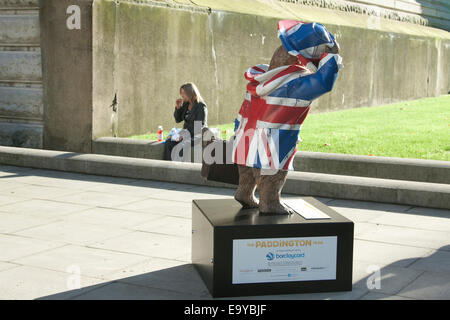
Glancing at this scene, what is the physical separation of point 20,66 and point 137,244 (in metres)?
7.55

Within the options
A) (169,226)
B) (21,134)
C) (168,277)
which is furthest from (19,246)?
(21,134)

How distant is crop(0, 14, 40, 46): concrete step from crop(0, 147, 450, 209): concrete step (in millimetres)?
2352

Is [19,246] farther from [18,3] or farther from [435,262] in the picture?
[18,3]

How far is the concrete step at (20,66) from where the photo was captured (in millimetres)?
12781

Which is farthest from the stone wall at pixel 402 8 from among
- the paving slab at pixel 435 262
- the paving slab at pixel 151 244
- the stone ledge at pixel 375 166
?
the paving slab at pixel 435 262

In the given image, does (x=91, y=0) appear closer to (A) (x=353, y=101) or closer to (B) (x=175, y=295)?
(B) (x=175, y=295)

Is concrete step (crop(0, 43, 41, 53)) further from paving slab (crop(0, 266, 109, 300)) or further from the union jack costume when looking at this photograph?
the union jack costume

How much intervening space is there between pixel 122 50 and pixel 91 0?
1178mm

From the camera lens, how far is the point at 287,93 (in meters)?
5.17

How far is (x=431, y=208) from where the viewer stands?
27.6 feet

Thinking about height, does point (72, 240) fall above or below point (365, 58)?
below

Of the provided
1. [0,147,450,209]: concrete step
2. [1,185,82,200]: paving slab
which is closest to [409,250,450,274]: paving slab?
[0,147,450,209]: concrete step
